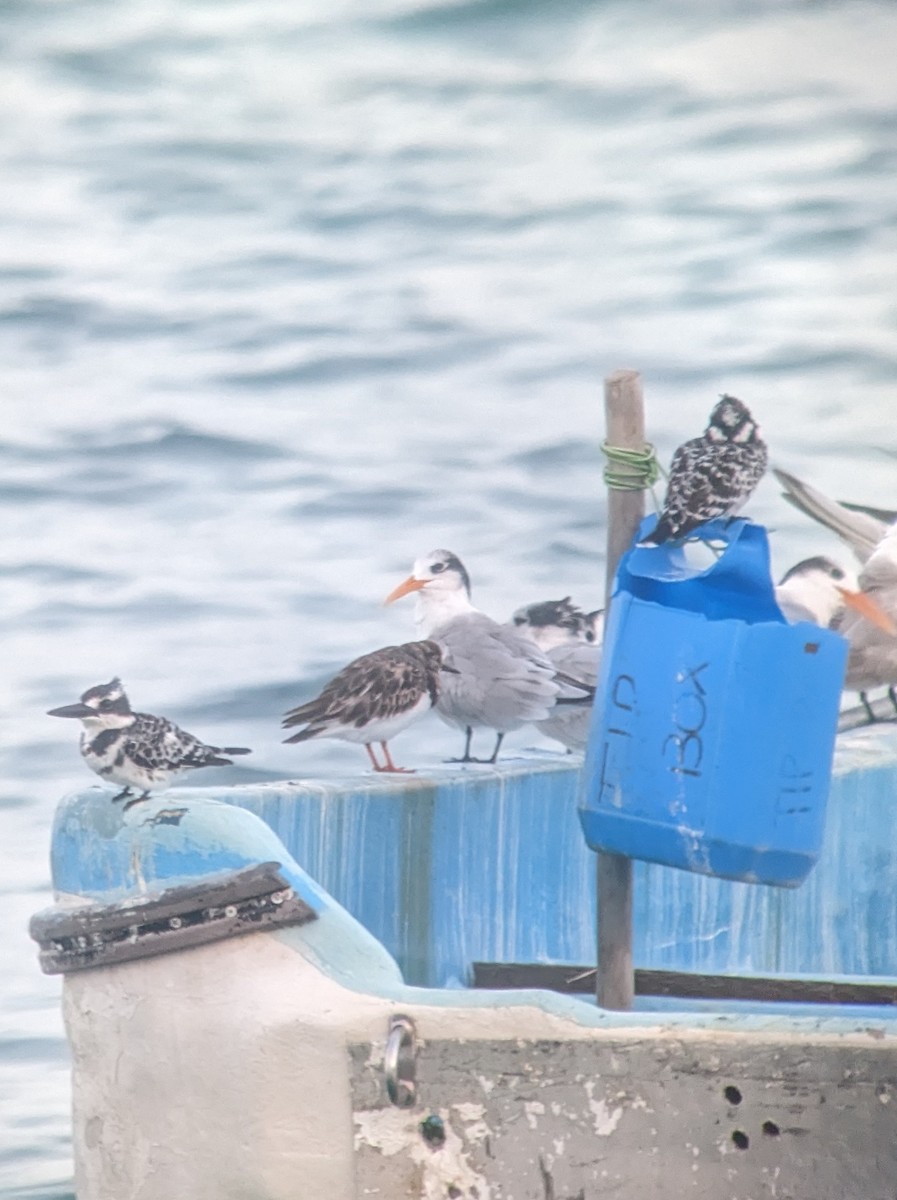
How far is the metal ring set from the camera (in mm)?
4035

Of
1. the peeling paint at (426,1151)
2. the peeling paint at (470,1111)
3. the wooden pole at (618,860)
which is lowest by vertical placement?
the peeling paint at (426,1151)

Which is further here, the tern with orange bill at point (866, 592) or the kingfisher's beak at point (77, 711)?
the tern with orange bill at point (866, 592)

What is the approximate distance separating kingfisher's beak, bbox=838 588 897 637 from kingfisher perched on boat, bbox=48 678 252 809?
2384 millimetres

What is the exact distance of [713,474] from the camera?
5.05 m

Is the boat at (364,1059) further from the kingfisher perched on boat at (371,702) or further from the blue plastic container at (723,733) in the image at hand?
the kingfisher perched on boat at (371,702)

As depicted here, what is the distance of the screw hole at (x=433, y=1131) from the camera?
4.06 metres

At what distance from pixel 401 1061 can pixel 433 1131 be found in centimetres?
15

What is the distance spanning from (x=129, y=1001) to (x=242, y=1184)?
0.43 m

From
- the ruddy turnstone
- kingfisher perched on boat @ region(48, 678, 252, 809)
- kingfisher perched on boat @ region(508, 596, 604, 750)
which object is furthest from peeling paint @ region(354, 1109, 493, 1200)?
the ruddy turnstone

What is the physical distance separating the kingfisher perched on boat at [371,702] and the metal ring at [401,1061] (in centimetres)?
186

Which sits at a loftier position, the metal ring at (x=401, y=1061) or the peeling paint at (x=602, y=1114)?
the metal ring at (x=401, y=1061)

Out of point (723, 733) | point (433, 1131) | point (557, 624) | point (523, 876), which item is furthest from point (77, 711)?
point (557, 624)

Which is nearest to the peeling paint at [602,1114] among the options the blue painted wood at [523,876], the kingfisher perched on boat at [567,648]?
the blue painted wood at [523,876]

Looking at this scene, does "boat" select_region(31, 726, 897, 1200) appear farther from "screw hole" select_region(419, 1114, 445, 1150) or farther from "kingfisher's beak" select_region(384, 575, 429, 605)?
"kingfisher's beak" select_region(384, 575, 429, 605)
